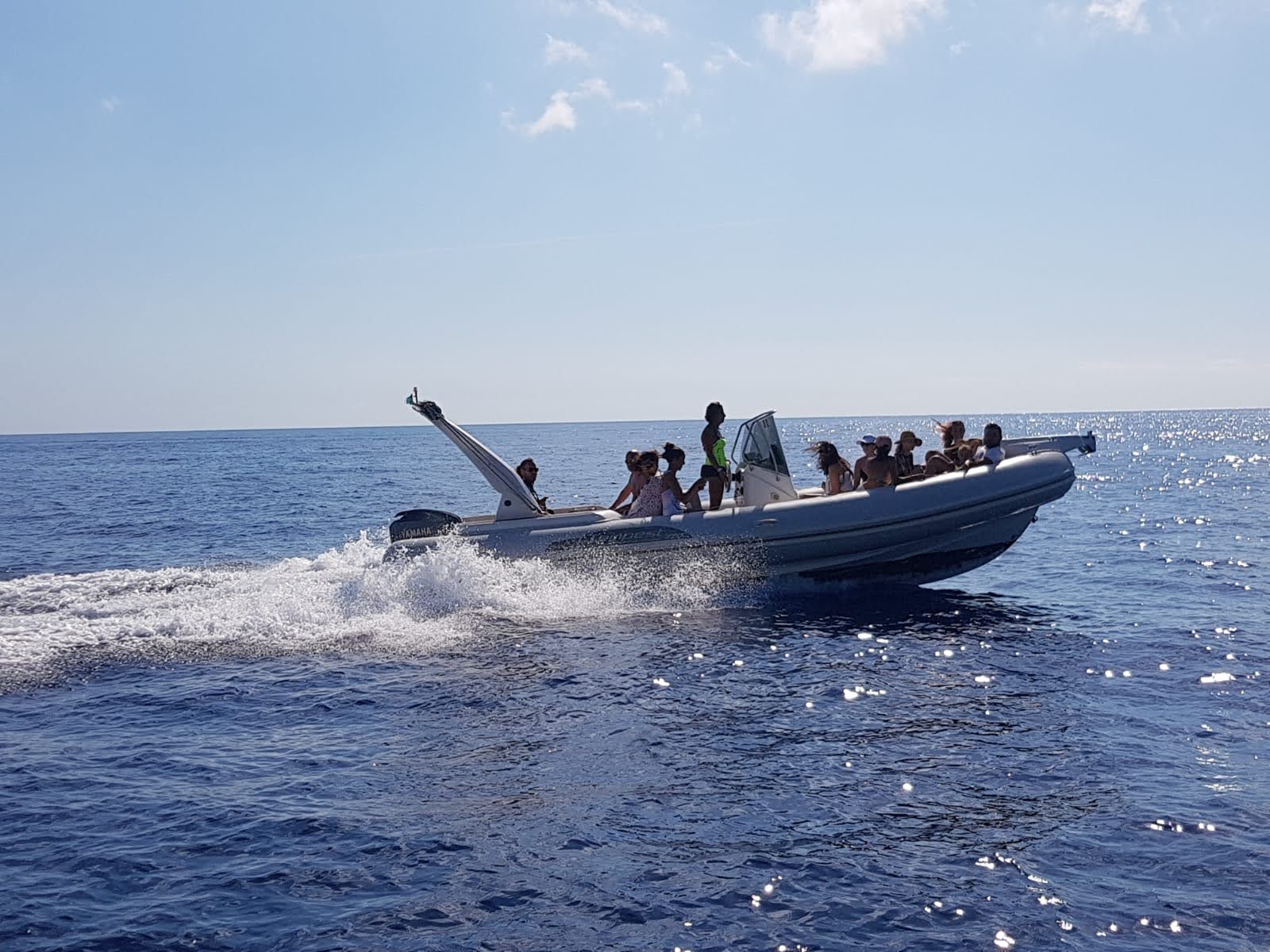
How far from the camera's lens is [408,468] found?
58.2m

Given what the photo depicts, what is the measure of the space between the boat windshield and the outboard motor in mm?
3768

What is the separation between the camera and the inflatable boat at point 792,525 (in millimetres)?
11836

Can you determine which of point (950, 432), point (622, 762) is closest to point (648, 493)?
point (950, 432)

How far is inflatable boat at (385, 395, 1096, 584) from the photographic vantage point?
11.8 metres

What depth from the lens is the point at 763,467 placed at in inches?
495

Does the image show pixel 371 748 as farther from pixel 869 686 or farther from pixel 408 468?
pixel 408 468

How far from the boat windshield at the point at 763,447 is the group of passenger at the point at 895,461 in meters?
0.45

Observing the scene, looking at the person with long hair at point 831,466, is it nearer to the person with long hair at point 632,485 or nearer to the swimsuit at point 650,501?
the swimsuit at point 650,501

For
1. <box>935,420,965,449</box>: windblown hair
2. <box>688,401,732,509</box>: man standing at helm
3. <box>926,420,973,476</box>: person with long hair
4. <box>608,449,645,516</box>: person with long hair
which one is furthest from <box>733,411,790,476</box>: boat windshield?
<box>935,420,965,449</box>: windblown hair

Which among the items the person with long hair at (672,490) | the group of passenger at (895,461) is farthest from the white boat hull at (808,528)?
the group of passenger at (895,461)

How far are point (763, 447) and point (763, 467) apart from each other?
26 centimetres

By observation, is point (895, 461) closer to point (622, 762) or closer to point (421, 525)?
point (421, 525)

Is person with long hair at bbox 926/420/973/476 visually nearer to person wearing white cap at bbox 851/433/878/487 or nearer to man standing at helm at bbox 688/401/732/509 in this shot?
person wearing white cap at bbox 851/433/878/487

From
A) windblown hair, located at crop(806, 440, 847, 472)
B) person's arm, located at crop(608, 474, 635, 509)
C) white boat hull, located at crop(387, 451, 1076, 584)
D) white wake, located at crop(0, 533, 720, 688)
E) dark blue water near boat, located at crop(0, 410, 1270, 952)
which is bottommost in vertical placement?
dark blue water near boat, located at crop(0, 410, 1270, 952)
